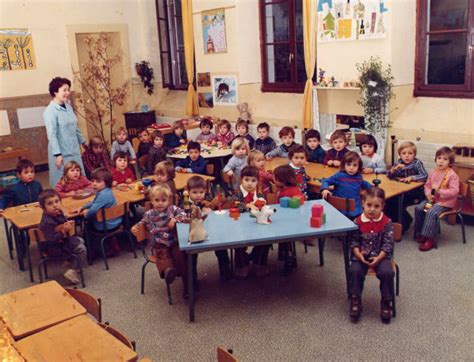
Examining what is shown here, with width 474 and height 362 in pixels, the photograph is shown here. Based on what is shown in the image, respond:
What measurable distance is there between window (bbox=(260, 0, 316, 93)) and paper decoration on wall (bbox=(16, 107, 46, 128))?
437 centimetres

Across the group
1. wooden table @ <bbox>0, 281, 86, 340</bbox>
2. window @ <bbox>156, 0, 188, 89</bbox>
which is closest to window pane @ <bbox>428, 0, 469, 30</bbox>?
window @ <bbox>156, 0, 188, 89</bbox>

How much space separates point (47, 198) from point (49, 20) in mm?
6255

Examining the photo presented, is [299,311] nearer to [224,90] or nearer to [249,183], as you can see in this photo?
[249,183]

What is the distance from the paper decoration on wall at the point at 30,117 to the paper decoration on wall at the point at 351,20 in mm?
5635

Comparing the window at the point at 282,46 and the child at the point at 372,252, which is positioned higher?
the window at the point at 282,46

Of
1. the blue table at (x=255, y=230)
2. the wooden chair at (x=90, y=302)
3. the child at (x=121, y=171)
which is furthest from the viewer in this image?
the child at (x=121, y=171)

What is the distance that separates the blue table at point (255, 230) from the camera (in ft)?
13.4

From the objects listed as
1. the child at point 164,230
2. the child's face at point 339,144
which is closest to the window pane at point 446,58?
the child's face at point 339,144

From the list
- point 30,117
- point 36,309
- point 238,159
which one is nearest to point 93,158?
point 238,159

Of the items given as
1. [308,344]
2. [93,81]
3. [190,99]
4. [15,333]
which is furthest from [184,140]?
[15,333]

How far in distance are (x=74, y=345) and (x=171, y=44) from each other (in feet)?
30.8

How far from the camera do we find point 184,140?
879 centimetres

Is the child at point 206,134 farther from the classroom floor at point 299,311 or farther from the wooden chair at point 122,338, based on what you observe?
the wooden chair at point 122,338

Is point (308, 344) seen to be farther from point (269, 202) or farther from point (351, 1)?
point (351, 1)
